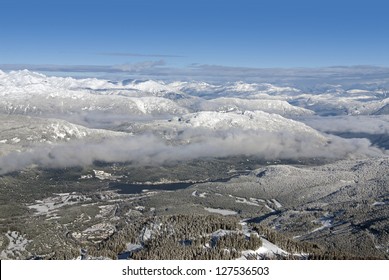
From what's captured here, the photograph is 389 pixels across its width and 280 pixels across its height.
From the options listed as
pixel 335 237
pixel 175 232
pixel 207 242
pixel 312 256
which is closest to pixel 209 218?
pixel 175 232

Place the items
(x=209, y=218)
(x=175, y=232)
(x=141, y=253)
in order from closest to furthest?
(x=141, y=253)
(x=175, y=232)
(x=209, y=218)
